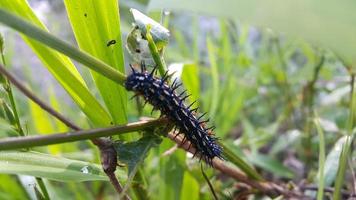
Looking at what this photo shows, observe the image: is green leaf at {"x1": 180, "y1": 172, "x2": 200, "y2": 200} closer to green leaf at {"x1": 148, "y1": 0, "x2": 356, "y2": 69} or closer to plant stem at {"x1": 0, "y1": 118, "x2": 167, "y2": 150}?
plant stem at {"x1": 0, "y1": 118, "x2": 167, "y2": 150}

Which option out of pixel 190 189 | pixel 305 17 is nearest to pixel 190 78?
pixel 190 189

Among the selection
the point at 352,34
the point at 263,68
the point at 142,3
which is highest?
the point at 142,3

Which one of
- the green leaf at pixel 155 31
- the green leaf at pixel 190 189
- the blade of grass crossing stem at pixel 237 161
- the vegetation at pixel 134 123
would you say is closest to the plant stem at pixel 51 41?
the vegetation at pixel 134 123

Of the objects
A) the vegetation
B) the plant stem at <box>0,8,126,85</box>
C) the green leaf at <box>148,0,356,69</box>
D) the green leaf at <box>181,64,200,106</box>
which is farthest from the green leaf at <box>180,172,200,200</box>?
the green leaf at <box>148,0,356,69</box>

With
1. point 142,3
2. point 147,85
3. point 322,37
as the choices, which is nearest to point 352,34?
point 322,37

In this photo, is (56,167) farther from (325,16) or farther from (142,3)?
(142,3)

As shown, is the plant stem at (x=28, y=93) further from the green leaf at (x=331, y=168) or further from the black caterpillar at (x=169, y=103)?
the green leaf at (x=331, y=168)

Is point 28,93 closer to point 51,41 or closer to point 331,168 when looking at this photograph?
point 51,41
